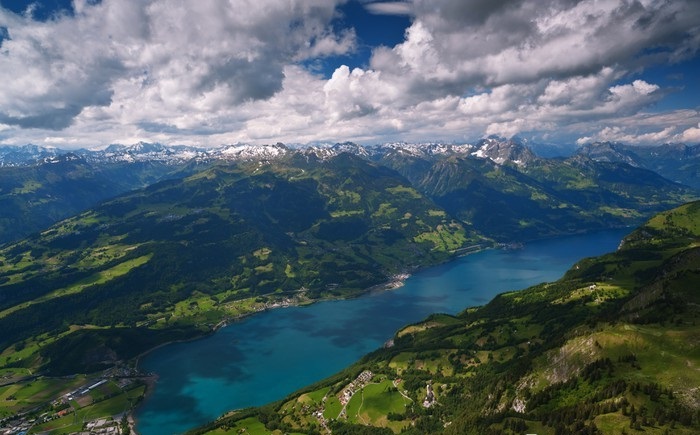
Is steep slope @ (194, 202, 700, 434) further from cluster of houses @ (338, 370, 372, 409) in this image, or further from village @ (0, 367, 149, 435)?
village @ (0, 367, 149, 435)

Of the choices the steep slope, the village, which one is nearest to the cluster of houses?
the steep slope

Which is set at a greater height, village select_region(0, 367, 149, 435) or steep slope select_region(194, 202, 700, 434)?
steep slope select_region(194, 202, 700, 434)

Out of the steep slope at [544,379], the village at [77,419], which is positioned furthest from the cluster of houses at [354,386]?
the village at [77,419]

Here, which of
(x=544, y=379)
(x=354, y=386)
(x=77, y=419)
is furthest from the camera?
(x=77, y=419)

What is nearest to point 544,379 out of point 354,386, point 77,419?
point 354,386

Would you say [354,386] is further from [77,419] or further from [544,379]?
[77,419]

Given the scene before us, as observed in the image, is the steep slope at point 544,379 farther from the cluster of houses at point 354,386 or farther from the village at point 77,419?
the village at point 77,419

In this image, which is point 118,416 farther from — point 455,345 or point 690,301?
point 690,301

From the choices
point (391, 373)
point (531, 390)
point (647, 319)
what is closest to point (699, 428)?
point (531, 390)

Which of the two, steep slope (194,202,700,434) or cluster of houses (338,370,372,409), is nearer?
steep slope (194,202,700,434)
